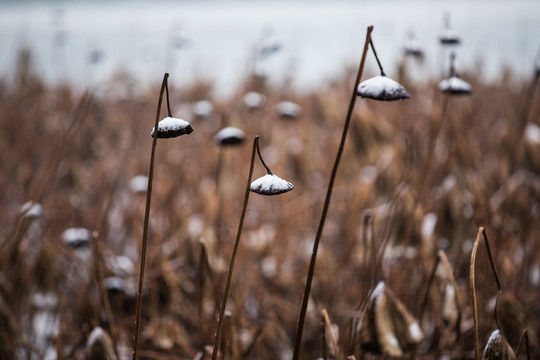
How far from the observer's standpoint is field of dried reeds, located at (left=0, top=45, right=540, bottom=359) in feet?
2.33

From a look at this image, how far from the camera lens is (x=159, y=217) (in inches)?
47.2

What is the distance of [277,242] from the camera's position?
122 cm

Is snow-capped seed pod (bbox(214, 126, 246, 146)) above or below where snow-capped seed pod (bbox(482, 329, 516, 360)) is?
above

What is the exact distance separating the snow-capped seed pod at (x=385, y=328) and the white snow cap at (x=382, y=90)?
0.27m

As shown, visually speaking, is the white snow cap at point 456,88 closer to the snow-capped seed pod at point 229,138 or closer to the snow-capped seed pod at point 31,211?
the snow-capped seed pod at point 229,138

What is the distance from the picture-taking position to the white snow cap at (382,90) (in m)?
0.35

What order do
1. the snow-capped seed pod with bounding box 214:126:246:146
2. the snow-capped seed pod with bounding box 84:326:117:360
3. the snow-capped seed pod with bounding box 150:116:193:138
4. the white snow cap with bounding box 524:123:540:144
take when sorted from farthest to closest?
the white snow cap with bounding box 524:123:540:144, the snow-capped seed pod with bounding box 214:126:246:146, the snow-capped seed pod with bounding box 84:326:117:360, the snow-capped seed pod with bounding box 150:116:193:138

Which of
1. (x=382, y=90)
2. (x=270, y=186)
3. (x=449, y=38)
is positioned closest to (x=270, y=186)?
(x=270, y=186)

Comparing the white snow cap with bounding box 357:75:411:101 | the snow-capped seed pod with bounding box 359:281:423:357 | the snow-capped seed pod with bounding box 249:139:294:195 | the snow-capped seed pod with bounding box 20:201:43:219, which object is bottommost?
the snow-capped seed pod with bounding box 359:281:423:357

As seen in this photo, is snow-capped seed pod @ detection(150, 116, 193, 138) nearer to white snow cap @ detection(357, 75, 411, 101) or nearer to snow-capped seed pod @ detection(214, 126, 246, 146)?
white snow cap @ detection(357, 75, 411, 101)

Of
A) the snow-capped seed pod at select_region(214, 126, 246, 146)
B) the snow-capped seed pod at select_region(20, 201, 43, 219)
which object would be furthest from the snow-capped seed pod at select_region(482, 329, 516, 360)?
the snow-capped seed pod at select_region(20, 201, 43, 219)

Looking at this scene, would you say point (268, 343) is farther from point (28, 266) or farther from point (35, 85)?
point (35, 85)

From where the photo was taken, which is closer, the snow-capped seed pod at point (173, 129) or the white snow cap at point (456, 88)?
the snow-capped seed pod at point (173, 129)

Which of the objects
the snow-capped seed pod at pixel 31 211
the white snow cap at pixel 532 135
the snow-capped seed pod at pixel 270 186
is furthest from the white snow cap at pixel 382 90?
the white snow cap at pixel 532 135
